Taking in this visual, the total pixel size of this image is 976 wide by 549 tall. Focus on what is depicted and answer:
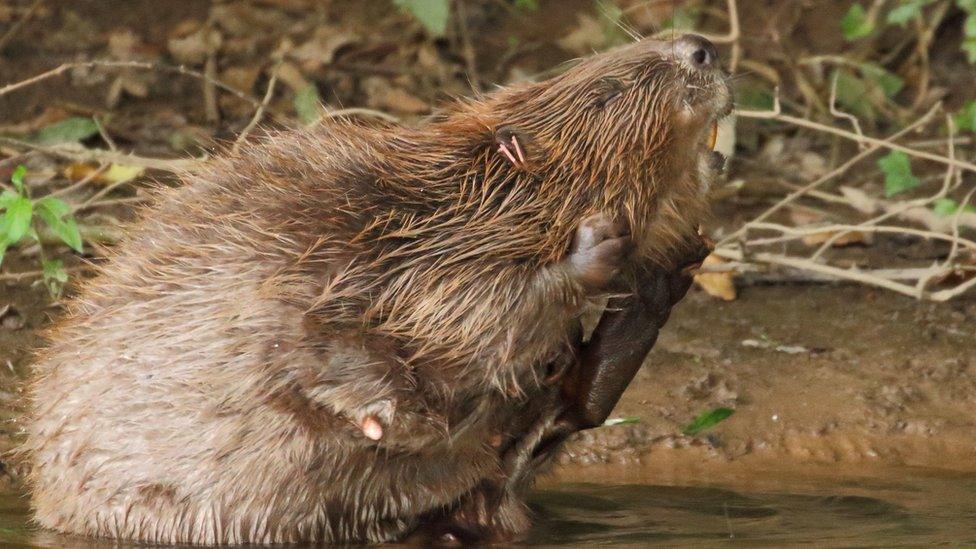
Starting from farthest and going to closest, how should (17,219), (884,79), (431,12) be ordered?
(884,79) < (431,12) < (17,219)

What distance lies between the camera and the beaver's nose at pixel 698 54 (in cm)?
323

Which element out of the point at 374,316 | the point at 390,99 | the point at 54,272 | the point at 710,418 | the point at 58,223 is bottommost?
the point at 390,99

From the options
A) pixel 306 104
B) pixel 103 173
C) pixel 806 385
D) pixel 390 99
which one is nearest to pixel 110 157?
pixel 103 173

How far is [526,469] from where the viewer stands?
3.45 m

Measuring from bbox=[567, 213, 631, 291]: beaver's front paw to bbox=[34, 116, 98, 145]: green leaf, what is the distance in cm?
301

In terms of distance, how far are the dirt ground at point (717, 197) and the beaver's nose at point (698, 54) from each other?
35.2 inches

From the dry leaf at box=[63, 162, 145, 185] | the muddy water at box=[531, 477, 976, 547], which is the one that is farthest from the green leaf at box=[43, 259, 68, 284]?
the muddy water at box=[531, 477, 976, 547]

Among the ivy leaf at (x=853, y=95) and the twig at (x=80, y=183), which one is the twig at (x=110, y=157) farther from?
the ivy leaf at (x=853, y=95)

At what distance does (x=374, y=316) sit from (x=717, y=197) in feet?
7.97

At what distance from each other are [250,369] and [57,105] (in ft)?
11.8

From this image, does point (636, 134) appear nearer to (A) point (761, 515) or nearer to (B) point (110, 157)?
(A) point (761, 515)

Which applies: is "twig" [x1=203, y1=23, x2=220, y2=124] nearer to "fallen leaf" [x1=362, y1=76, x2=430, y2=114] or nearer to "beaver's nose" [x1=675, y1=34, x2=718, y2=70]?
"fallen leaf" [x1=362, y1=76, x2=430, y2=114]

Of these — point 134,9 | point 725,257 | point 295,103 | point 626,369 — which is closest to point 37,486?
point 626,369

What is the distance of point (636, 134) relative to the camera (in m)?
3.19
